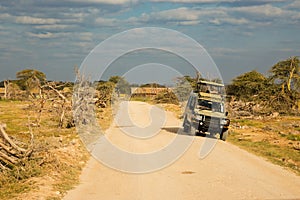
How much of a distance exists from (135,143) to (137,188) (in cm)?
839

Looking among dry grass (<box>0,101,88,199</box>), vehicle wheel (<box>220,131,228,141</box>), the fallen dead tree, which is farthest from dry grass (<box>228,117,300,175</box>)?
the fallen dead tree

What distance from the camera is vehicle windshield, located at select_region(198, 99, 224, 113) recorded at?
2228cm

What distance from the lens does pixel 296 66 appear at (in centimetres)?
4469

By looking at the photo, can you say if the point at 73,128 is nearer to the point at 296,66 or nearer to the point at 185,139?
the point at 185,139

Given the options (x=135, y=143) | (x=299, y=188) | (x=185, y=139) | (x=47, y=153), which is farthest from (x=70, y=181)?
(x=185, y=139)

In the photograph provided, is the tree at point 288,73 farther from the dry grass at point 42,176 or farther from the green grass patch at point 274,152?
the dry grass at point 42,176

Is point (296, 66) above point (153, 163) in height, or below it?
above

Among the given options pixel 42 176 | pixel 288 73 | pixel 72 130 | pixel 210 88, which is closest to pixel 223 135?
pixel 210 88

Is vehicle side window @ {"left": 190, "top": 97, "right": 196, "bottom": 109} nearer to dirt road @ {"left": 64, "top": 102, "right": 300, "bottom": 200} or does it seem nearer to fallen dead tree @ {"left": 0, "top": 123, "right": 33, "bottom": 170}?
dirt road @ {"left": 64, "top": 102, "right": 300, "bottom": 200}

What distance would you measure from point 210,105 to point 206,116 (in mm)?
1429

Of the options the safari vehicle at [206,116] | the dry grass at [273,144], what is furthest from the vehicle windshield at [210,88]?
the dry grass at [273,144]

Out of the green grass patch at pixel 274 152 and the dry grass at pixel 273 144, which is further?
the dry grass at pixel 273 144

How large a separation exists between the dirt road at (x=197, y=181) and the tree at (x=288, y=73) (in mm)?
30316

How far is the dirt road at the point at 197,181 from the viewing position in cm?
948
